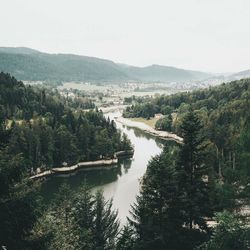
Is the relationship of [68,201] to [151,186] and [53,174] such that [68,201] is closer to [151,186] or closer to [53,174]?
[151,186]

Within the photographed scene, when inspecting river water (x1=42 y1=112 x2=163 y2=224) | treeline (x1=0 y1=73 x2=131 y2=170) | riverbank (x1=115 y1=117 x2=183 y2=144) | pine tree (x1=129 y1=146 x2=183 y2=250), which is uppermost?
pine tree (x1=129 y1=146 x2=183 y2=250)

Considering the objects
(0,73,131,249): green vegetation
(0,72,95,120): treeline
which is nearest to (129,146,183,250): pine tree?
(0,73,131,249): green vegetation

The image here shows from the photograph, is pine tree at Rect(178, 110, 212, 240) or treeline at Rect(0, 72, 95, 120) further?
treeline at Rect(0, 72, 95, 120)

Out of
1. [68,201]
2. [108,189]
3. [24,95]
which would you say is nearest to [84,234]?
[68,201]

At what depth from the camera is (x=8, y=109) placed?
410 feet

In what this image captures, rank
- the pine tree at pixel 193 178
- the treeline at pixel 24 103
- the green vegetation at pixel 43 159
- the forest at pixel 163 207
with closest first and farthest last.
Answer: the green vegetation at pixel 43 159 < the forest at pixel 163 207 < the pine tree at pixel 193 178 < the treeline at pixel 24 103

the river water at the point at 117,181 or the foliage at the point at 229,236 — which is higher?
the foliage at the point at 229,236

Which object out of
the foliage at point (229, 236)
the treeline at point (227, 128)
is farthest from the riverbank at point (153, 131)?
the foliage at point (229, 236)

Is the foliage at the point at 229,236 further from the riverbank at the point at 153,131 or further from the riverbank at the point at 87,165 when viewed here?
the riverbank at the point at 153,131

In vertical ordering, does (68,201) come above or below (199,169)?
below

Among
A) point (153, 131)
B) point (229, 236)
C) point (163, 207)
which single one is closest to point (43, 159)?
point (163, 207)

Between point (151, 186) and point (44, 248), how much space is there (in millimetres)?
9528

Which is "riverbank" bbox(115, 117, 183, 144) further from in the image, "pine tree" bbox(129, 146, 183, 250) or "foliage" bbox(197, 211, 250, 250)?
"foliage" bbox(197, 211, 250, 250)

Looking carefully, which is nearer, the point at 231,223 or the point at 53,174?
the point at 231,223
